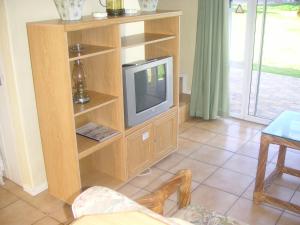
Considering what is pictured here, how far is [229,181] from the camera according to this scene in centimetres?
302

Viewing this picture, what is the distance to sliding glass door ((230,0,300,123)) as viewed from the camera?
3.94 metres

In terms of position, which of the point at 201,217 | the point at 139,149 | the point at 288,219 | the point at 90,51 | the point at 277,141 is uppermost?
the point at 90,51

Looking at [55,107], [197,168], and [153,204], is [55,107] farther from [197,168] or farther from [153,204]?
[197,168]

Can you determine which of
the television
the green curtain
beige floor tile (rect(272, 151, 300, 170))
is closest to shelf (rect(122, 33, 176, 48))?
the television

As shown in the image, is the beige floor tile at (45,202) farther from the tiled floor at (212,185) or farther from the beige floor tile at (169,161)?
the beige floor tile at (169,161)

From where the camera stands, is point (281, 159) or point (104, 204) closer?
point (104, 204)

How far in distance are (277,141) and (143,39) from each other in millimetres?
1367

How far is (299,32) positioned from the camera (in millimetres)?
3887

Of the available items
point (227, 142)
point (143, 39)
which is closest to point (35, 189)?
point (143, 39)

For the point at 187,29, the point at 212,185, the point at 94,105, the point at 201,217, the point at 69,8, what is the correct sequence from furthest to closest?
1. the point at 187,29
2. the point at 212,185
3. the point at 94,105
4. the point at 69,8
5. the point at 201,217

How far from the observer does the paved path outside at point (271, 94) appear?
436 centimetres

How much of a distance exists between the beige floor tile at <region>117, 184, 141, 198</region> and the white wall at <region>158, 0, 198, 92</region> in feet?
6.63

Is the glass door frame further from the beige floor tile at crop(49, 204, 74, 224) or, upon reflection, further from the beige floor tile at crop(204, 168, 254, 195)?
the beige floor tile at crop(49, 204, 74, 224)

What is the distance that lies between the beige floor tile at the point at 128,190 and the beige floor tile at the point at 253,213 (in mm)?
779
